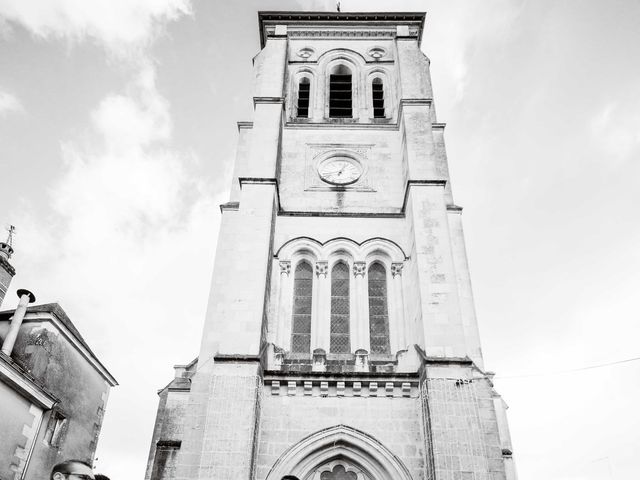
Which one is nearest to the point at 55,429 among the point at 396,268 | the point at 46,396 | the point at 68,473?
the point at 46,396

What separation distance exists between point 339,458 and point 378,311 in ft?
11.5

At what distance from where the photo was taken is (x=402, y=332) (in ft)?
39.5

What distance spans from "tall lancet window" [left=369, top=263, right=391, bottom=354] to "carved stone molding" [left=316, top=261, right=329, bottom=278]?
42.6 inches

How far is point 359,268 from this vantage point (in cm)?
1304

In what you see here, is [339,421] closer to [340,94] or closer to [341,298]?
[341,298]

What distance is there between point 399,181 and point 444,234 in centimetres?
293

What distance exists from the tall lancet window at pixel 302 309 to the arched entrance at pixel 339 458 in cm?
220

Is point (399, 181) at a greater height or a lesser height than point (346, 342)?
greater

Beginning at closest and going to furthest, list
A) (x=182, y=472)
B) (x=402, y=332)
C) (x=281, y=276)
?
(x=182, y=472)
(x=402, y=332)
(x=281, y=276)

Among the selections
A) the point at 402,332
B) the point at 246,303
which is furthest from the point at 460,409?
the point at 246,303

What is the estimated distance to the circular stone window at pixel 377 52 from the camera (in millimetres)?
19359

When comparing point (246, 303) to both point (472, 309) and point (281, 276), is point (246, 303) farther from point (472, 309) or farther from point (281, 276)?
point (472, 309)

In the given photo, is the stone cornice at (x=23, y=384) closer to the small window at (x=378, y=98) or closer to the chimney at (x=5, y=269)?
the chimney at (x=5, y=269)

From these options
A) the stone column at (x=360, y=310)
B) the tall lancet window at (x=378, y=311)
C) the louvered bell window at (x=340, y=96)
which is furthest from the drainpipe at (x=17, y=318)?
the louvered bell window at (x=340, y=96)
